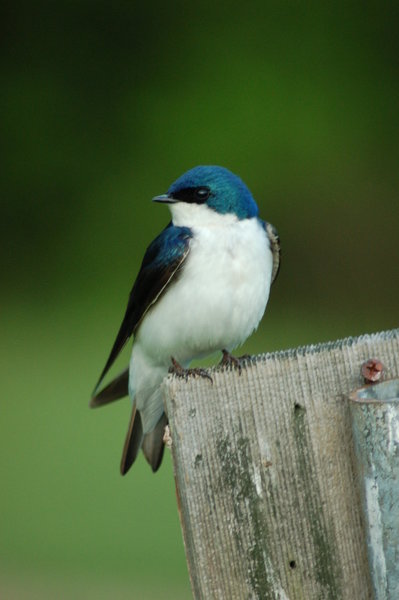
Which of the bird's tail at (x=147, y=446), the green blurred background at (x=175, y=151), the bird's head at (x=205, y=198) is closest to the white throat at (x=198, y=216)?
the bird's head at (x=205, y=198)

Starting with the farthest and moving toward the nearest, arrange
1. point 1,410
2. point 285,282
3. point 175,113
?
point 175,113 < point 285,282 < point 1,410

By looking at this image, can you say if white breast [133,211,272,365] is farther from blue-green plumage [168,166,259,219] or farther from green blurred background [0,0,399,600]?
green blurred background [0,0,399,600]

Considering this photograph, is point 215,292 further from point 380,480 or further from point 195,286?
point 380,480

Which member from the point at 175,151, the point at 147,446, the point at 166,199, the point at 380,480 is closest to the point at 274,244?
the point at 166,199

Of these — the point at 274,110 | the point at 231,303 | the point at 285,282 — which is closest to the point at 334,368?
the point at 231,303

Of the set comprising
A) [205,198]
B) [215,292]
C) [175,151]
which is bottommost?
[215,292]

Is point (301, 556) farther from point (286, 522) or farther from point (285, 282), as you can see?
point (285, 282)

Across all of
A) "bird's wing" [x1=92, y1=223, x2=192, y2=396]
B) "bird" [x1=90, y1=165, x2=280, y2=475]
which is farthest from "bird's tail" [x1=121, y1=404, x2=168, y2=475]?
"bird's wing" [x1=92, y1=223, x2=192, y2=396]
